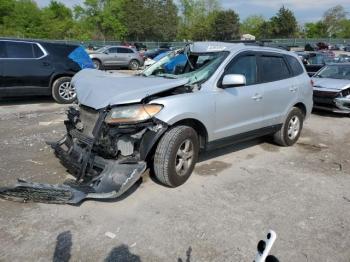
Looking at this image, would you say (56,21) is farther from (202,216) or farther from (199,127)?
(202,216)

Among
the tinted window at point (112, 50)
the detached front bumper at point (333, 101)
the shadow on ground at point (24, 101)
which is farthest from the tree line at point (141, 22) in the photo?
the detached front bumper at point (333, 101)

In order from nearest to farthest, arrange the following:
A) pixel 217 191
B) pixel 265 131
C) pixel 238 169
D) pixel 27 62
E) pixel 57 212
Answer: pixel 57 212 < pixel 217 191 < pixel 238 169 < pixel 265 131 < pixel 27 62

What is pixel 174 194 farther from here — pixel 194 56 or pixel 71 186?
pixel 194 56

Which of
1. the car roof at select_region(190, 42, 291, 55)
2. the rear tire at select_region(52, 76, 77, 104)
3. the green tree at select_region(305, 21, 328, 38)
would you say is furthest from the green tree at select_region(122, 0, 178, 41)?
the car roof at select_region(190, 42, 291, 55)

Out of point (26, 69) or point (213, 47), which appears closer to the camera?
point (213, 47)

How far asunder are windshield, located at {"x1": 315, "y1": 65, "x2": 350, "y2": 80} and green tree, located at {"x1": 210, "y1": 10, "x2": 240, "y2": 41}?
73.2m

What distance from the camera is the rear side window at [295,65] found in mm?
6602

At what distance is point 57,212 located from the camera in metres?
4.00

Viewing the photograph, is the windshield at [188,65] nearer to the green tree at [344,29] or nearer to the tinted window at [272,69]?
the tinted window at [272,69]

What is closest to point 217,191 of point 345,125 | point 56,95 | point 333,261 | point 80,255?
point 333,261

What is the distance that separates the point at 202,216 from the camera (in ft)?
13.2

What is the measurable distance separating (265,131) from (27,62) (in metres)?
6.66

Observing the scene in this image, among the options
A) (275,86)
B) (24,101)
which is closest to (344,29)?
(24,101)

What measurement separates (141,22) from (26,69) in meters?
67.4
